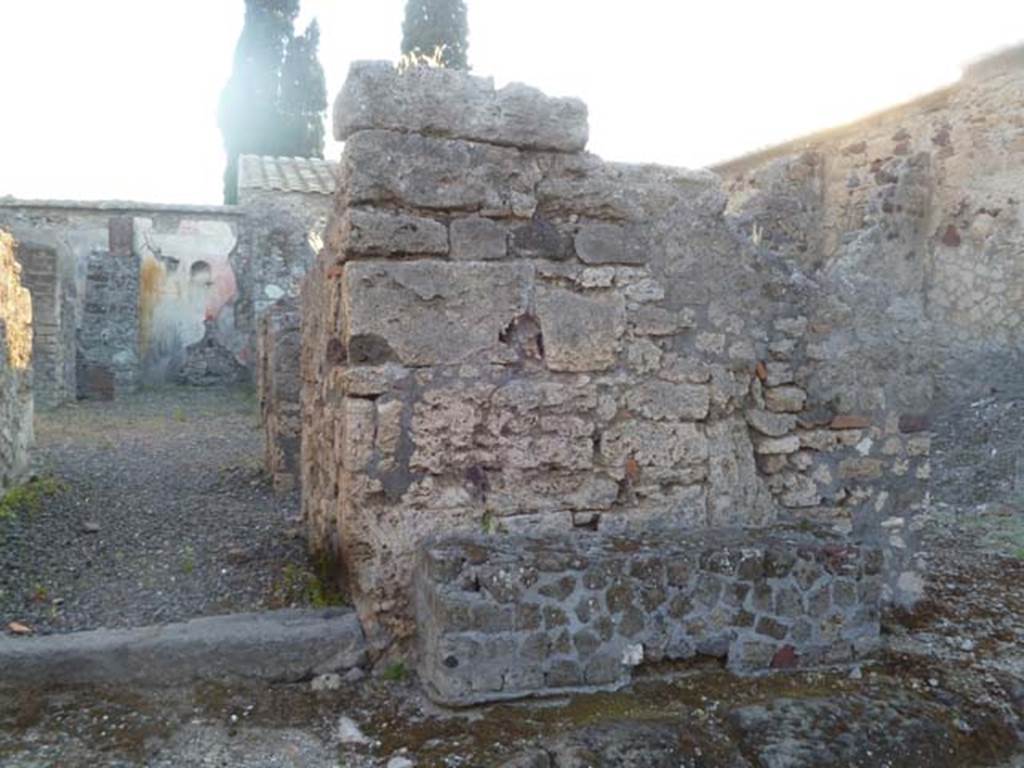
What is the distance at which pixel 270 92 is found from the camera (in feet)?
73.6

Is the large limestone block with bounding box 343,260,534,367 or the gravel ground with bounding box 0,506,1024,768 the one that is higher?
the large limestone block with bounding box 343,260,534,367

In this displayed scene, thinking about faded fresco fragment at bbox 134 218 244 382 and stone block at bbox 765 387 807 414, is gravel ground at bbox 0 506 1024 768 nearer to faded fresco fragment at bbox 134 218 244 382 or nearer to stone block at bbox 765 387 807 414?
stone block at bbox 765 387 807 414

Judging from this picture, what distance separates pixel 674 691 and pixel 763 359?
1.42m

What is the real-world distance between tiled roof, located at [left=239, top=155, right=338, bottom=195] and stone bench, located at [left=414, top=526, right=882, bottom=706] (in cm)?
1300

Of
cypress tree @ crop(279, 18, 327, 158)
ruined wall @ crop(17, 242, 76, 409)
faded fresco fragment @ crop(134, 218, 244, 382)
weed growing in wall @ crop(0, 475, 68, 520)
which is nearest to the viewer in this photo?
weed growing in wall @ crop(0, 475, 68, 520)

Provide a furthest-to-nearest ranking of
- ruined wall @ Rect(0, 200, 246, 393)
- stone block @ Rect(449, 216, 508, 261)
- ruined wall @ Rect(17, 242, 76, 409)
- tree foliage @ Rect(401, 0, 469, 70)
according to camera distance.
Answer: tree foliage @ Rect(401, 0, 469, 70), ruined wall @ Rect(0, 200, 246, 393), ruined wall @ Rect(17, 242, 76, 409), stone block @ Rect(449, 216, 508, 261)

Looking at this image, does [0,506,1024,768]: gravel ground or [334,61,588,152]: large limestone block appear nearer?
[0,506,1024,768]: gravel ground

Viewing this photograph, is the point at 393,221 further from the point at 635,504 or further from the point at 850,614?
the point at 850,614

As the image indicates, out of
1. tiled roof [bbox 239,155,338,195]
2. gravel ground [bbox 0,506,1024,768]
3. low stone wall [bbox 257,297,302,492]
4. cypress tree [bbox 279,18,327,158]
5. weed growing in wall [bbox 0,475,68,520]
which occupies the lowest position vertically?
gravel ground [bbox 0,506,1024,768]

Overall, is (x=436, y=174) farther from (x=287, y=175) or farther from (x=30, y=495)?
(x=287, y=175)

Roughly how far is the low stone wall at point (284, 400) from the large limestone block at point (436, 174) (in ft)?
10.6

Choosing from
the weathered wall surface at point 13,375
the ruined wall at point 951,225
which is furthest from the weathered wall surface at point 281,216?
the ruined wall at point 951,225

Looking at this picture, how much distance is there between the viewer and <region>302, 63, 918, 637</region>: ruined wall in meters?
3.28

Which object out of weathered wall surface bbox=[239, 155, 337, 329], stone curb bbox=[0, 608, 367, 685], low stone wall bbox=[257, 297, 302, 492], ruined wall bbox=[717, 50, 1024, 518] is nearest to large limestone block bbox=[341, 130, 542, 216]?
stone curb bbox=[0, 608, 367, 685]
